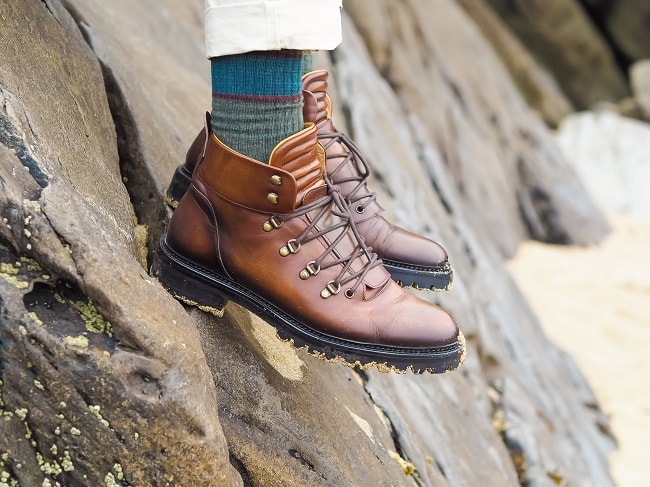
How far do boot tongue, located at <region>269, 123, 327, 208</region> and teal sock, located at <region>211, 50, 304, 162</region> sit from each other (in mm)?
34

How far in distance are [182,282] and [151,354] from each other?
29cm

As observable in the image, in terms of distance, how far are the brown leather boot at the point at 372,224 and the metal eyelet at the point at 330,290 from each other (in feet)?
1.05

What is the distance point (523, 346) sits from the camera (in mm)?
3574

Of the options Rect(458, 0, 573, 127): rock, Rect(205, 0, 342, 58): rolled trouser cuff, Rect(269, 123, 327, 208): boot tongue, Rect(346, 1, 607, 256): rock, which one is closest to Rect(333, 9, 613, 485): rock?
Rect(346, 1, 607, 256): rock

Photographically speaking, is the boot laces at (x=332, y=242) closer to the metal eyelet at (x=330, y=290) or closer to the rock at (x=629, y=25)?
the metal eyelet at (x=330, y=290)

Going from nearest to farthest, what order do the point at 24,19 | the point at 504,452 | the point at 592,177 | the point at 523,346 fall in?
the point at 24,19 < the point at 504,452 < the point at 523,346 < the point at 592,177

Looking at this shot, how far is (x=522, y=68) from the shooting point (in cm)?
966

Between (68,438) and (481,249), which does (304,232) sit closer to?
(68,438)

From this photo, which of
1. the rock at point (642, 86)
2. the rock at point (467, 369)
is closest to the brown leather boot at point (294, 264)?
the rock at point (467, 369)

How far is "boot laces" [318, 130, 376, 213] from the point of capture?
1.68 m

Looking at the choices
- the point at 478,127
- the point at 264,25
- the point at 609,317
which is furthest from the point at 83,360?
the point at 478,127

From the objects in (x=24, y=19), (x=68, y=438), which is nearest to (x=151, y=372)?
(x=68, y=438)

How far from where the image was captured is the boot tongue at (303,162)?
132 cm

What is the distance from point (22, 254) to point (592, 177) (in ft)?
26.3
